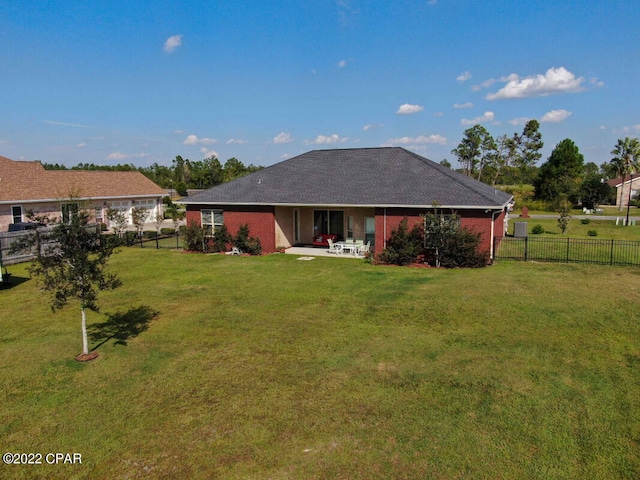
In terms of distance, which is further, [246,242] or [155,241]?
[155,241]

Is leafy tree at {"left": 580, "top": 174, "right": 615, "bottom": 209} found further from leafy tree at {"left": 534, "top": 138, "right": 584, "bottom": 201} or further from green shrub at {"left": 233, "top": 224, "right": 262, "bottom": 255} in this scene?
green shrub at {"left": 233, "top": 224, "right": 262, "bottom": 255}

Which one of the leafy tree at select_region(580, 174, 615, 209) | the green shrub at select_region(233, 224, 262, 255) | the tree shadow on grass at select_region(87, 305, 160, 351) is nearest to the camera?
the tree shadow on grass at select_region(87, 305, 160, 351)

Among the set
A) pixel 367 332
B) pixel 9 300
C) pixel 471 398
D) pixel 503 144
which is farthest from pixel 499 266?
pixel 503 144

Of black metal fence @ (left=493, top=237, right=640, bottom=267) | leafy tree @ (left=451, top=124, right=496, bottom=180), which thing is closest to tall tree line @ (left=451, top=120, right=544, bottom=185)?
leafy tree @ (left=451, top=124, right=496, bottom=180)

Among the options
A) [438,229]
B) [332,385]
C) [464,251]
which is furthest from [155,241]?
[332,385]

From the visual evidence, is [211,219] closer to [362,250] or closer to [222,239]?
[222,239]

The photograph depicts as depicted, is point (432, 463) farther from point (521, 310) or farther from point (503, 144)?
point (503, 144)
